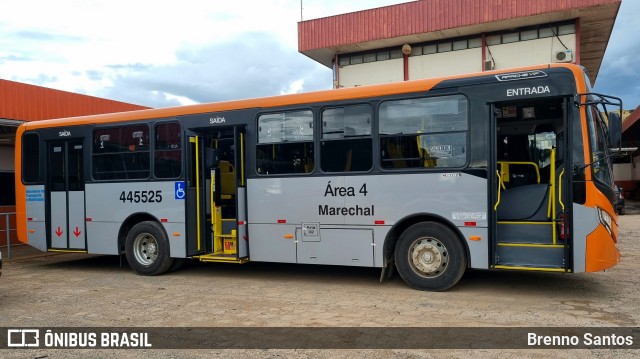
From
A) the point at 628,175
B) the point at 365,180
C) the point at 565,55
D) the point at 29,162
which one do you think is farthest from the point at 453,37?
the point at 628,175

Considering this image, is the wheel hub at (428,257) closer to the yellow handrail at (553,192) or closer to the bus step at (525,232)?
the bus step at (525,232)

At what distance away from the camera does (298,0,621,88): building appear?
17875mm

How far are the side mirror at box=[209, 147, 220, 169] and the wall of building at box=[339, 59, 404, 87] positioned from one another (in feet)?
45.0

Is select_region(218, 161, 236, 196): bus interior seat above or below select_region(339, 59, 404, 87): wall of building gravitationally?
below

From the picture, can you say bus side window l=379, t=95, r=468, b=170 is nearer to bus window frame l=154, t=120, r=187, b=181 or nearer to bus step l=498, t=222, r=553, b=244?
bus step l=498, t=222, r=553, b=244

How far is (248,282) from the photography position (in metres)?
8.72

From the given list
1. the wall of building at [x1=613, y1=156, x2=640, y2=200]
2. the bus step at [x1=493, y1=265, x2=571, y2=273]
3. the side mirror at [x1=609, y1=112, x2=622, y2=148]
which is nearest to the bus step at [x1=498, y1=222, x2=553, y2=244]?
the bus step at [x1=493, y1=265, x2=571, y2=273]

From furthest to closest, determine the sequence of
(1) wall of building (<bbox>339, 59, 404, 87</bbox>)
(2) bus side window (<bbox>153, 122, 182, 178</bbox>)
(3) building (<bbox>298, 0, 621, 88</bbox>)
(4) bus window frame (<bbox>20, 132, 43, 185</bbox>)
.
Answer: (1) wall of building (<bbox>339, 59, 404, 87</bbox>), (3) building (<bbox>298, 0, 621, 88</bbox>), (4) bus window frame (<bbox>20, 132, 43, 185</bbox>), (2) bus side window (<bbox>153, 122, 182, 178</bbox>)

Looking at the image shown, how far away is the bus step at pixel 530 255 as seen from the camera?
22.3 ft

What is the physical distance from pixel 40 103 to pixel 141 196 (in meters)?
7.51

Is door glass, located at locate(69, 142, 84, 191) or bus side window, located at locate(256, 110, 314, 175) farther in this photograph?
door glass, located at locate(69, 142, 84, 191)

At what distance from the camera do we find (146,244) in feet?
31.9

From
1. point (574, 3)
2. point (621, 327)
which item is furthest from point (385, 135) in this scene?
point (574, 3)

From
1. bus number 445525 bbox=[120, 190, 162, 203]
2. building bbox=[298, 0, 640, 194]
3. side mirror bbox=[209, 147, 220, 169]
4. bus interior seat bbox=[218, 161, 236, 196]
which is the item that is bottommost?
bus number 445525 bbox=[120, 190, 162, 203]
